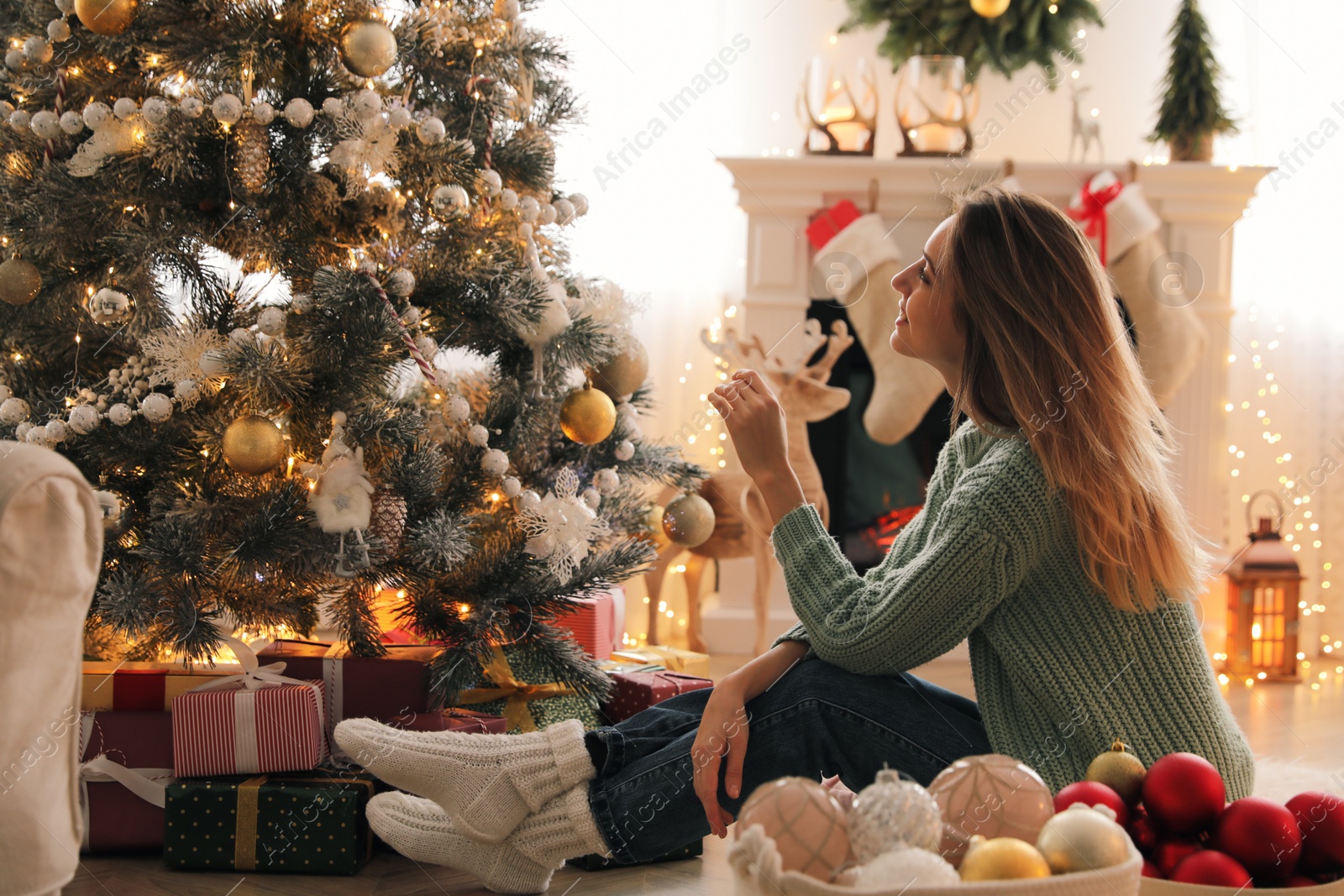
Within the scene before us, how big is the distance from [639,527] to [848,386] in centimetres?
138

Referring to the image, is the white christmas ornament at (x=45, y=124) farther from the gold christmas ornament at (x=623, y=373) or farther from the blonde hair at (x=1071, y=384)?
the blonde hair at (x=1071, y=384)

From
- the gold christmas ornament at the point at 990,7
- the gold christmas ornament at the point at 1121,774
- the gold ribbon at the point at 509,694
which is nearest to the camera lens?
the gold christmas ornament at the point at 1121,774

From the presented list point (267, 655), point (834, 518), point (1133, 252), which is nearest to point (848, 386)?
point (834, 518)

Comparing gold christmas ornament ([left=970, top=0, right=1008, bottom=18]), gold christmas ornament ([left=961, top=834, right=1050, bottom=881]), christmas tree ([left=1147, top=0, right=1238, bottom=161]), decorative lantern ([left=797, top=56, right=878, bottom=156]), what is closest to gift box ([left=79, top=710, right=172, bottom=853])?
gold christmas ornament ([left=961, top=834, right=1050, bottom=881])

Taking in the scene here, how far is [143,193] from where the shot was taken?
4.85 ft

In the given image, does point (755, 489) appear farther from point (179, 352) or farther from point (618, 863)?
point (179, 352)

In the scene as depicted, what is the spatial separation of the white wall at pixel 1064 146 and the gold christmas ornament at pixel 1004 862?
99.3 inches

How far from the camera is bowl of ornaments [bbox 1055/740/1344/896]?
0.80 meters

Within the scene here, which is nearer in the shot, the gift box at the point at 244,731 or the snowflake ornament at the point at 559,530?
the gift box at the point at 244,731

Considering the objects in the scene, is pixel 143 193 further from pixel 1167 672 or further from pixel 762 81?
pixel 762 81

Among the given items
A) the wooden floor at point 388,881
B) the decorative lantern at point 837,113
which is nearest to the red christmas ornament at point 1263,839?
the wooden floor at point 388,881

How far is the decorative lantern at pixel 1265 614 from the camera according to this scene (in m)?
2.85

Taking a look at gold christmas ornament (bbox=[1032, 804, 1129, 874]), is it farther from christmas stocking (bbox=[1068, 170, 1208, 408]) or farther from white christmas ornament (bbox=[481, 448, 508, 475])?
christmas stocking (bbox=[1068, 170, 1208, 408])

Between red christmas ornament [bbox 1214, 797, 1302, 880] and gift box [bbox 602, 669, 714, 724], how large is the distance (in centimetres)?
92
